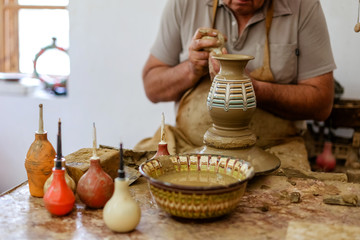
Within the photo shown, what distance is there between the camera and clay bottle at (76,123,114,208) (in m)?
1.42

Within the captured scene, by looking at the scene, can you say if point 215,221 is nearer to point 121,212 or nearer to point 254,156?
point 121,212

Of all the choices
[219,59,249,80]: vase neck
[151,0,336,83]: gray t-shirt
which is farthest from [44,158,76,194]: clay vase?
[151,0,336,83]: gray t-shirt

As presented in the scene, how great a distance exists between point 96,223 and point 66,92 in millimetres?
2611

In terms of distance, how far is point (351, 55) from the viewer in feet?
8.75

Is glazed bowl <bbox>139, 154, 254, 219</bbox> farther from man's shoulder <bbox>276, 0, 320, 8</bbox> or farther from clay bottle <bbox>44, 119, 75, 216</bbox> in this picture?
man's shoulder <bbox>276, 0, 320, 8</bbox>

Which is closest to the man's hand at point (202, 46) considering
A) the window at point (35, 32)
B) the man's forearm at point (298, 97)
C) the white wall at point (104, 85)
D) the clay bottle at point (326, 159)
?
the man's forearm at point (298, 97)

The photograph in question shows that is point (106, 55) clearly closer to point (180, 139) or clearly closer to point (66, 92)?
point (66, 92)

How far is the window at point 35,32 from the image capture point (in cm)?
392

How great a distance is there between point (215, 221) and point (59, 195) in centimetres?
46

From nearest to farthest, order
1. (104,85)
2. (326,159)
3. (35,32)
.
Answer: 1. (326,159)
2. (104,85)
3. (35,32)

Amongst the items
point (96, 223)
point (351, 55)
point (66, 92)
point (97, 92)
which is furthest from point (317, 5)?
point (66, 92)

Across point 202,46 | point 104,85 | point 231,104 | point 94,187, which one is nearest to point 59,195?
point 94,187

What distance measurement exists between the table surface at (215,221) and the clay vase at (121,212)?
0.03 m

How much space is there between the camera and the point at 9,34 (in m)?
4.03
